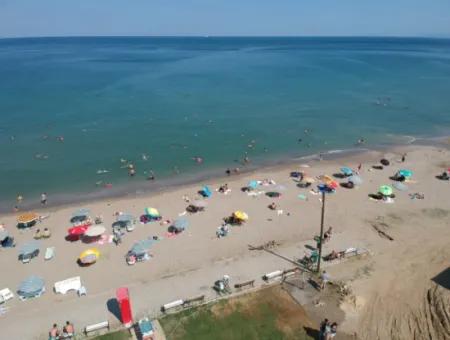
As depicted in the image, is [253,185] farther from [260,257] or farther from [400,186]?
[400,186]

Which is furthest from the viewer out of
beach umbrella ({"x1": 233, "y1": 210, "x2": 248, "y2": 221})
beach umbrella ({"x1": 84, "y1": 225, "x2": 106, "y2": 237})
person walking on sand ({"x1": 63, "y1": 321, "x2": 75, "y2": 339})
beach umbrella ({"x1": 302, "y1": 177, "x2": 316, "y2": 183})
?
beach umbrella ({"x1": 302, "y1": 177, "x2": 316, "y2": 183})

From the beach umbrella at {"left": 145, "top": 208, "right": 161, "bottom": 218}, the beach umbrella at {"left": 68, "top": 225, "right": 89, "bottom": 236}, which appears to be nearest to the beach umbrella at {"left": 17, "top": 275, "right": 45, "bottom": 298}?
the beach umbrella at {"left": 68, "top": 225, "right": 89, "bottom": 236}

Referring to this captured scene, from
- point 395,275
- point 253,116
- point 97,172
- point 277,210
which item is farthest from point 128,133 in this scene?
point 395,275

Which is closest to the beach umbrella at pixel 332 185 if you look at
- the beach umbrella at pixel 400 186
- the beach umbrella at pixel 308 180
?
the beach umbrella at pixel 308 180

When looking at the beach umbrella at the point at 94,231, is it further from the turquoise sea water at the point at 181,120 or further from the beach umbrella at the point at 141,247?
the turquoise sea water at the point at 181,120

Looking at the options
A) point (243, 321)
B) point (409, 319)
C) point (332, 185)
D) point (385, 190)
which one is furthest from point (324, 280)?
point (385, 190)

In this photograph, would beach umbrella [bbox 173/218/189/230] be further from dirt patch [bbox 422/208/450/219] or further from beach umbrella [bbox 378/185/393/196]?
dirt patch [bbox 422/208/450/219]
